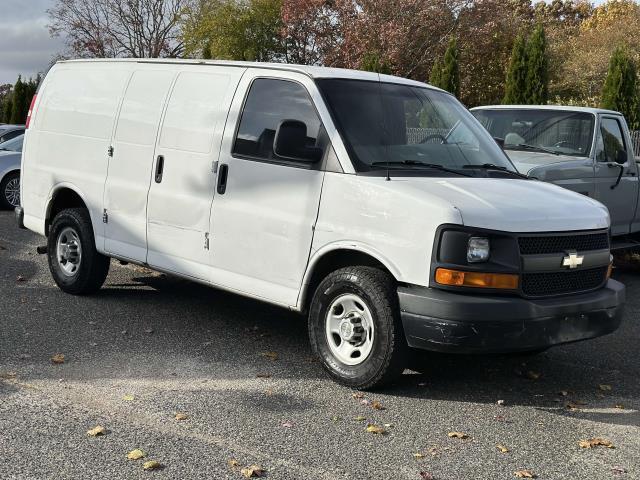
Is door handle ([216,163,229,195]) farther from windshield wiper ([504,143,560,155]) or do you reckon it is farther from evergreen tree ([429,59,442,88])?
evergreen tree ([429,59,442,88])

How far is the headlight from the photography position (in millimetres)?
5305

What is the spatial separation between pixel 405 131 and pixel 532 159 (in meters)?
3.73

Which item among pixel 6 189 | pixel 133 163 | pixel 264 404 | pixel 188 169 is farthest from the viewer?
pixel 6 189

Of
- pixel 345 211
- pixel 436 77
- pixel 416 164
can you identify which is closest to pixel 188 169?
pixel 345 211

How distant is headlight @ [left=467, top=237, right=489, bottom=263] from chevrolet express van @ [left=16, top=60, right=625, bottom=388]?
0.01 m

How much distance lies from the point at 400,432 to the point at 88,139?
14.0 ft

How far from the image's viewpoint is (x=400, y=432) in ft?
16.4

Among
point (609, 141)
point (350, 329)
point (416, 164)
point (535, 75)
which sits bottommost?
point (350, 329)

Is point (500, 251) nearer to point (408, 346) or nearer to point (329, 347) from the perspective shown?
point (408, 346)

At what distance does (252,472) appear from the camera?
4.29m

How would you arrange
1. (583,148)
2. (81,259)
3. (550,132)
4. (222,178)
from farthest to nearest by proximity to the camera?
(550,132) < (583,148) < (81,259) < (222,178)

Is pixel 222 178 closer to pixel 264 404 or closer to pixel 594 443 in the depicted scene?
pixel 264 404

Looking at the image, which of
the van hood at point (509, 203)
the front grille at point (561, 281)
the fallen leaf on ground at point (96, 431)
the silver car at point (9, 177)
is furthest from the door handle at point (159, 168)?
the silver car at point (9, 177)

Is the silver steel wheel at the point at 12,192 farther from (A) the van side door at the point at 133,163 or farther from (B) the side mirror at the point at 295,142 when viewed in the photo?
(B) the side mirror at the point at 295,142
